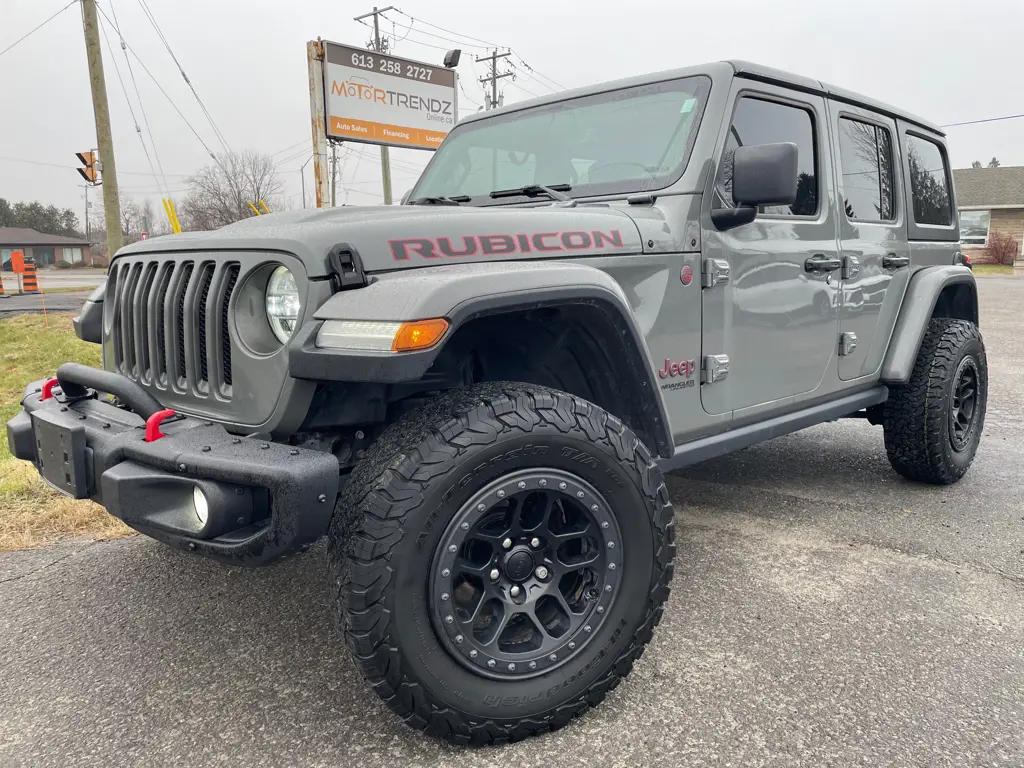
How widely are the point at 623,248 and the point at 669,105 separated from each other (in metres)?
0.80

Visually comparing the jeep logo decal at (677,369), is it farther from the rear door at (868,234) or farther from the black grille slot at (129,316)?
the black grille slot at (129,316)

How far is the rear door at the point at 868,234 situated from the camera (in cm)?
346

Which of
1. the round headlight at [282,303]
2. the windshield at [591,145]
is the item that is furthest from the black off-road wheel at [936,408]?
the round headlight at [282,303]

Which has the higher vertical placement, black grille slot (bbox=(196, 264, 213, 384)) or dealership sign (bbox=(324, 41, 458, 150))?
dealership sign (bbox=(324, 41, 458, 150))

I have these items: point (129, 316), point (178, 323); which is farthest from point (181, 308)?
point (129, 316)

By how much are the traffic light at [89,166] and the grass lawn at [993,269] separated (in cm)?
3258

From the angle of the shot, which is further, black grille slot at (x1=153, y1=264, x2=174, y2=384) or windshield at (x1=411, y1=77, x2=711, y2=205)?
windshield at (x1=411, y1=77, x2=711, y2=205)

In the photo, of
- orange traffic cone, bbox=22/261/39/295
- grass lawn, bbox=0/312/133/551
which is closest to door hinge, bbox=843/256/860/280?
grass lawn, bbox=0/312/133/551

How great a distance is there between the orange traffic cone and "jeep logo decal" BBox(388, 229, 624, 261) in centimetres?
2286

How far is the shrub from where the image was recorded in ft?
123

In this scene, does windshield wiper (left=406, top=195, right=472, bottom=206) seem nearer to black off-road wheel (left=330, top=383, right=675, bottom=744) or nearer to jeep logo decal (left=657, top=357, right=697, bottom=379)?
jeep logo decal (left=657, top=357, right=697, bottom=379)

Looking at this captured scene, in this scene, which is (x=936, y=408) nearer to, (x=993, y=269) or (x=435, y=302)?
(x=435, y=302)

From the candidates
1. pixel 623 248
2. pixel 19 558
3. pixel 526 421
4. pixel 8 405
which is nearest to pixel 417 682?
pixel 526 421

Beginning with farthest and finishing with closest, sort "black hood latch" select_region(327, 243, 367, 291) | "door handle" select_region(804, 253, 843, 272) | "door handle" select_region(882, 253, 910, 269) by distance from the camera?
"door handle" select_region(882, 253, 910, 269)
"door handle" select_region(804, 253, 843, 272)
"black hood latch" select_region(327, 243, 367, 291)
